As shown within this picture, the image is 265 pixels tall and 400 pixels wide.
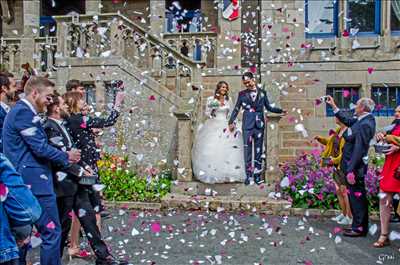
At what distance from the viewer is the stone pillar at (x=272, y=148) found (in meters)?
9.26

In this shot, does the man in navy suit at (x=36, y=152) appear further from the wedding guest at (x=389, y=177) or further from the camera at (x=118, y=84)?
the camera at (x=118, y=84)

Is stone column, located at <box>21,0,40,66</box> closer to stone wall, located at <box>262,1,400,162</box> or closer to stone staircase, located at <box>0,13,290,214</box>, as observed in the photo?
stone staircase, located at <box>0,13,290,214</box>

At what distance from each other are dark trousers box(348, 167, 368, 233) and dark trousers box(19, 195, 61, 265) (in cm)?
417

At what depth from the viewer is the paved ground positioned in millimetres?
5805

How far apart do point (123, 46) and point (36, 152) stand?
7.51 metres

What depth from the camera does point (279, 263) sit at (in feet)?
18.5

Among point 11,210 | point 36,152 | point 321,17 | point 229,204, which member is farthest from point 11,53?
point 11,210

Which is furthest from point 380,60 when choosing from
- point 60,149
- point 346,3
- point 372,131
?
point 60,149

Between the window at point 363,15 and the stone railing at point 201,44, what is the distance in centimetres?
365

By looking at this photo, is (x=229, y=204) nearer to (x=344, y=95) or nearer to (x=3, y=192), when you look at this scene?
(x=344, y=95)

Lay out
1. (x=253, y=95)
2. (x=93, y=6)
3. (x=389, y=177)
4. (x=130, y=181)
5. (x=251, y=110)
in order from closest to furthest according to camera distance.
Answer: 1. (x=389, y=177)
2. (x=251, y=110)
3. (x=253, y=95)
4. (x=130, y=181)
5. (x=93, y=6)

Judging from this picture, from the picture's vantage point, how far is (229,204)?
859 cm

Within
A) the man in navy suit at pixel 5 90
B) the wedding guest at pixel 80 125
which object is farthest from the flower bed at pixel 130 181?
the man in navy suit at pixel 5 90

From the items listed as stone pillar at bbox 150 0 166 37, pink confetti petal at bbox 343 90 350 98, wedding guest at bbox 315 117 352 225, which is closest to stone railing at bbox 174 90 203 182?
wedding guest at bbox 315 117 352 225
